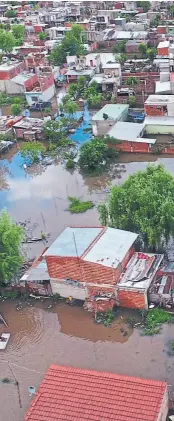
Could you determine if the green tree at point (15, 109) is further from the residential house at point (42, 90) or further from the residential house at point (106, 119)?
the residential house at point (106, 119)

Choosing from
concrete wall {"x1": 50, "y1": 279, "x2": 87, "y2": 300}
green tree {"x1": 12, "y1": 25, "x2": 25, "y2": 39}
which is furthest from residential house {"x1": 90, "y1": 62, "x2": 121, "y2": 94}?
concrete wall {"x1": 50, "y1": 279, "x2": 87, "y2": 300}

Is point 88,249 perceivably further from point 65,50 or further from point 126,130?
point 65,50

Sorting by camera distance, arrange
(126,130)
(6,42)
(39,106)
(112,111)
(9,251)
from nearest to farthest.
Result: (9,251) → (126,130) → (112,111) → (39,106) → (6,42)

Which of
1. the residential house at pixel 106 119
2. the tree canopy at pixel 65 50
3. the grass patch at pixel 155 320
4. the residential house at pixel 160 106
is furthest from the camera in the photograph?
the tree canopy at pixel 65 50

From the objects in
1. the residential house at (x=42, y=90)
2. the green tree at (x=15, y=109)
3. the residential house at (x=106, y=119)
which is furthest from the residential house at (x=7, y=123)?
the residential house at (x=106, y=119)

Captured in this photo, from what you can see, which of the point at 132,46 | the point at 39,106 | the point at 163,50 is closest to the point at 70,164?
the point at 39,106

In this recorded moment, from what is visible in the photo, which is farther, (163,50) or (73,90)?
(163,50)

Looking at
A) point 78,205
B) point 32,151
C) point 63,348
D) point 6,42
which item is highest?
point 6,42

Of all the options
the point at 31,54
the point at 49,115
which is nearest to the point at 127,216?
the point at 49,115
